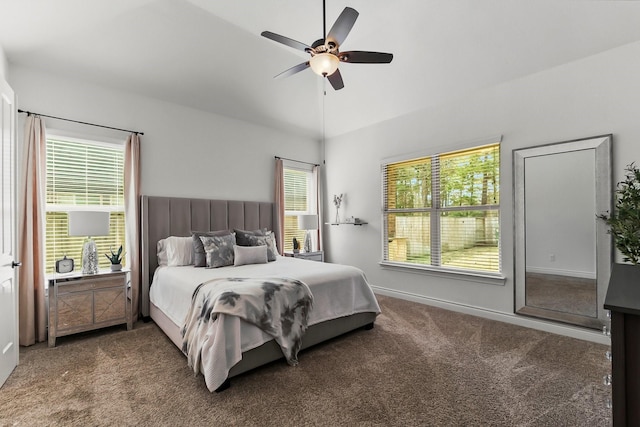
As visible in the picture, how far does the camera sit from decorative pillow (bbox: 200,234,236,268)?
3.60 m

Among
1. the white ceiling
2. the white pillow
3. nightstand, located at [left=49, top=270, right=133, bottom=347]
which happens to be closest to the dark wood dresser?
the white ceiling

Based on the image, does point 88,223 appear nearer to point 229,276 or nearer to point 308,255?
point 229,276

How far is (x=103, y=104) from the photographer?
3701 mm

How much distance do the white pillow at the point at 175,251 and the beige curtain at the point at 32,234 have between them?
3.75 feet

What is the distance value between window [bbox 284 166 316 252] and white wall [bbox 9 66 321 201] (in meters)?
0.43

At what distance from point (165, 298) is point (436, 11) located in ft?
14.0

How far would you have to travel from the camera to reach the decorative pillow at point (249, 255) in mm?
3730

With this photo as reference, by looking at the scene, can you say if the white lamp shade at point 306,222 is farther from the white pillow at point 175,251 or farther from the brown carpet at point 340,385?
the brown carpet at point 340,385

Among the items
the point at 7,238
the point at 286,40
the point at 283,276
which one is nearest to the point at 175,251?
the point at 7,238

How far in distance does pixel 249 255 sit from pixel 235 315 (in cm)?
155

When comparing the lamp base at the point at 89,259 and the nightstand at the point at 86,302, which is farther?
the lamp base at the point at 89,259

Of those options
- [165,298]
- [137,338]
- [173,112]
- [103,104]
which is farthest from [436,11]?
[137,338]

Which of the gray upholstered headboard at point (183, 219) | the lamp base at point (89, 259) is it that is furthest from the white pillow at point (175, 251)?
the lamp base at point (89, 259)

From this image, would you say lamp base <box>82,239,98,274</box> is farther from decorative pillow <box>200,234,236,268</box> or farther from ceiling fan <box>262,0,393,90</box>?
ceiling fan <box>262,0,393,90</box>
